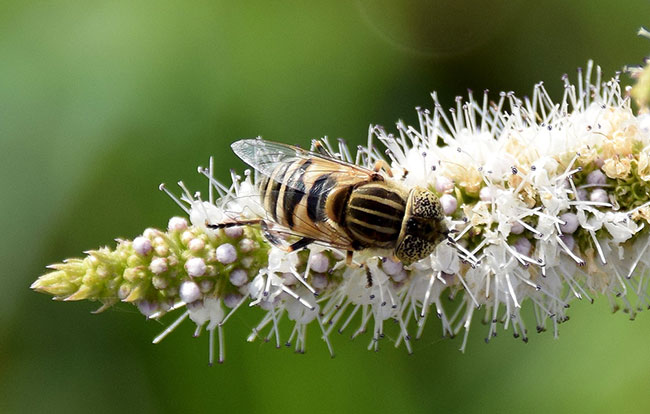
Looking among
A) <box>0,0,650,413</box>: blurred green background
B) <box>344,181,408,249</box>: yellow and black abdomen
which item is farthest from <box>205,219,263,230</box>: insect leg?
<box>0,0,650,413</box>: blurred green background

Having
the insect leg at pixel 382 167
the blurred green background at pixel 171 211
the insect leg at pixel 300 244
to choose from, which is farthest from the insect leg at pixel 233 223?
the blurred green background at pixel 171 211

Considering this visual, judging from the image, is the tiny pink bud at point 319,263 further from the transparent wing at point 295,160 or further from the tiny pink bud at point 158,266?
the tiny pink bud at point 158,266

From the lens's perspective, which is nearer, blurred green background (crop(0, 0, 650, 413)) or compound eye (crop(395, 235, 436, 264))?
compound eye (crop(395, 235, 436, 264))

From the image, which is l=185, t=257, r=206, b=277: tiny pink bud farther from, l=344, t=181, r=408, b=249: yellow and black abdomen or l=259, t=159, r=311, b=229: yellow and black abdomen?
l=344, t=181, r=408, b=249: yellow and black abdomen

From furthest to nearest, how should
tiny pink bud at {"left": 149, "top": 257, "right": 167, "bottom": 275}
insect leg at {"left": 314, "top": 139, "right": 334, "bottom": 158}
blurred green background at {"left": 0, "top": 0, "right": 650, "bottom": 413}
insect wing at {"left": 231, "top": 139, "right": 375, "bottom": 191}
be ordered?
1. blurred green background at {"left": 0, "top": 0, "right": 650, "bottom": 413}
2. insect leg at {"left": 314, "top": 139, "right": 334, "bottom": 158}
3. insect wing at {"left": 231, "top": 139, "right": 375, "bottom": 191}
4. tiny pink bud at {"left": 149, "top": 257, "right": 167, "bottom": 275}

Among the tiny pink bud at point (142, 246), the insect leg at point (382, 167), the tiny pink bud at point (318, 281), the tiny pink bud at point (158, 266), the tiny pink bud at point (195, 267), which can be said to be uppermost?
the insect leg at point (382, 167)

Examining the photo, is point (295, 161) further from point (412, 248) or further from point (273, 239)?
point (412, 248)

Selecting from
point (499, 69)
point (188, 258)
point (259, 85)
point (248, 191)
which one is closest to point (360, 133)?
point (259, 85)

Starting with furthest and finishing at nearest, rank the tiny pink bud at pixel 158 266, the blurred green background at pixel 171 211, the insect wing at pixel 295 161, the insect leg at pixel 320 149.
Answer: the blurred green background at pixel 171 211 → the insect leg at pixel 320 149 → the insect wing at pixel 295 161 → the tiny pink bud at pixel 158 266
